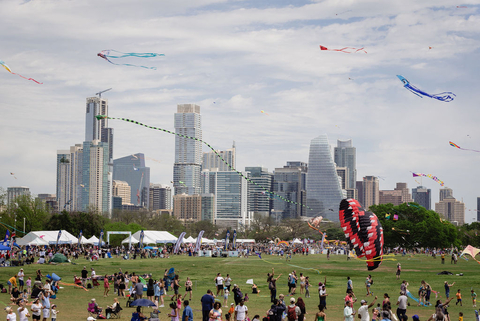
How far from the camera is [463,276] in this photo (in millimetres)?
39406

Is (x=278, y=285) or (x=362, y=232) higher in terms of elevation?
(x=362, y=232)

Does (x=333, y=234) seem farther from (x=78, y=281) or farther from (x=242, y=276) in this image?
(x=78, y=281)

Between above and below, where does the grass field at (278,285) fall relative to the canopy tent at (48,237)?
below

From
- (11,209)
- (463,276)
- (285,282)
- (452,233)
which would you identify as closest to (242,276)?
(285,282)

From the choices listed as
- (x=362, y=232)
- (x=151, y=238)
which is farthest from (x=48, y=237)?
(x=362, y=232)

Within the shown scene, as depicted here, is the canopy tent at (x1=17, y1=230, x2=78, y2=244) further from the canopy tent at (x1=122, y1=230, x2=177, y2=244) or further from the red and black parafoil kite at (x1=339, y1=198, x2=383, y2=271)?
the red and black parafoil kite at (x1=339, y1=198, x2=383, y2=271)

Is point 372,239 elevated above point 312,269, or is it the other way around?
point 372,239

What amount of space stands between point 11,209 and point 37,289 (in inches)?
2659

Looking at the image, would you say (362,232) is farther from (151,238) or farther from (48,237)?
(48,237)

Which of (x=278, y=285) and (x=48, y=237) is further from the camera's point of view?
(x=48, y=237)

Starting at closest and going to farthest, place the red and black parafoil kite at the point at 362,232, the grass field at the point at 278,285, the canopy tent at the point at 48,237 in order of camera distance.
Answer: the grass field at the point at 278,285
the red and black parafoil kite at the point at 362,232
the canopy tent at the point at 48,237

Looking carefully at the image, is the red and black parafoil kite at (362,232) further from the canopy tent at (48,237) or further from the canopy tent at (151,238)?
the canopy tent at (48,237)

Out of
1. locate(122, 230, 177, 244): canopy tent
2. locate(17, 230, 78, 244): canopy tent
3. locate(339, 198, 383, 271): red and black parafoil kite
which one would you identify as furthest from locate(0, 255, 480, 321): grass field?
locate(122, 230, 177, 244): canopy tent

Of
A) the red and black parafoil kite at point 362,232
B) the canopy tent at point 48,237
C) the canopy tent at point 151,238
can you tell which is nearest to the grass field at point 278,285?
the red and black parafoil kite at point 362,232
